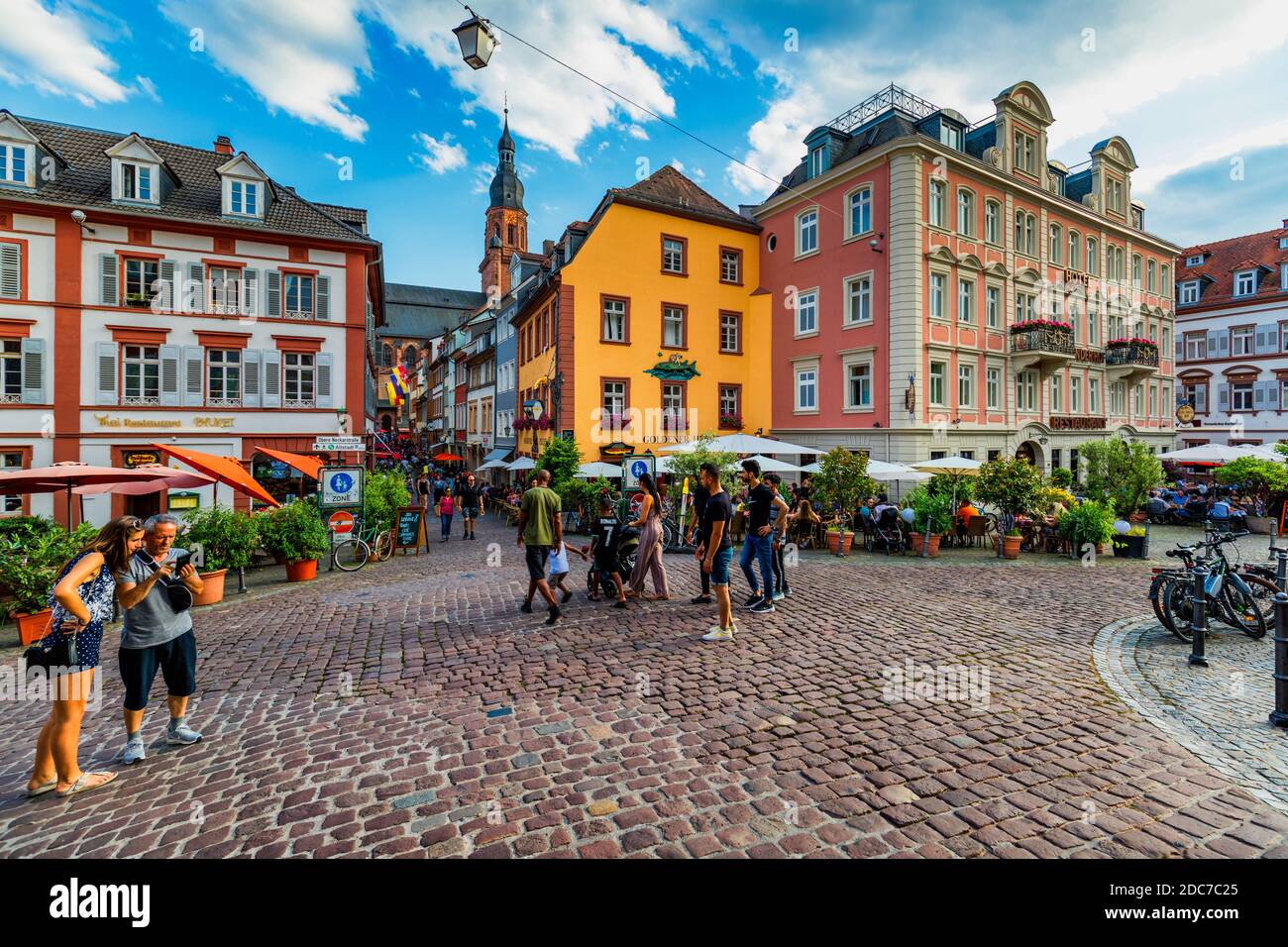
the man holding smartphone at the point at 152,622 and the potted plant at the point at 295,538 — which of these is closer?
the man holding smartphone at the point at 152,622

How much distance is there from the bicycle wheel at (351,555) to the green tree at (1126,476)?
21180 millimetres

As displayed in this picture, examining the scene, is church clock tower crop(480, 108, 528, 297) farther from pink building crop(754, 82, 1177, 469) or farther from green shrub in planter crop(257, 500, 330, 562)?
green shrub in planter crop(257, 500, 330, 562)

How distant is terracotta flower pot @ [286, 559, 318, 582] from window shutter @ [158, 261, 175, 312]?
1562cm

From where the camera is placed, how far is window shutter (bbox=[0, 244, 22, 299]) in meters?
20.1

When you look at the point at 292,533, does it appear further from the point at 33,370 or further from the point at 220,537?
the point at 33,370

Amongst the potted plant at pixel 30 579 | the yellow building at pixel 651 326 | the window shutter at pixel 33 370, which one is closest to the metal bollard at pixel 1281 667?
the potted plant at pixel 30 579

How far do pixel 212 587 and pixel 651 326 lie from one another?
19.2 metres

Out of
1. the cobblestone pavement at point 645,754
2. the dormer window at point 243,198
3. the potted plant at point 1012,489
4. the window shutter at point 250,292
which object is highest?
the dormer window at point 243,198

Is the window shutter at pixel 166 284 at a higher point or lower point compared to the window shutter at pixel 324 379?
higher

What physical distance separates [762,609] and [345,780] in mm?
5828

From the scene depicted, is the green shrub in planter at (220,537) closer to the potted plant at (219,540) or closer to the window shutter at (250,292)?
the potted plant at (219,540)

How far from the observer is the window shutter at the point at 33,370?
20219 mm

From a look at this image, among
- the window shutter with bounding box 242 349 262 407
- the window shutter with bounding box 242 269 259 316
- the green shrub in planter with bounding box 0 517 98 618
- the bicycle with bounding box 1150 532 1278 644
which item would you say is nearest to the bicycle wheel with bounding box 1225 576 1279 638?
the bicycle with bounding box 1150 532 1278 644
